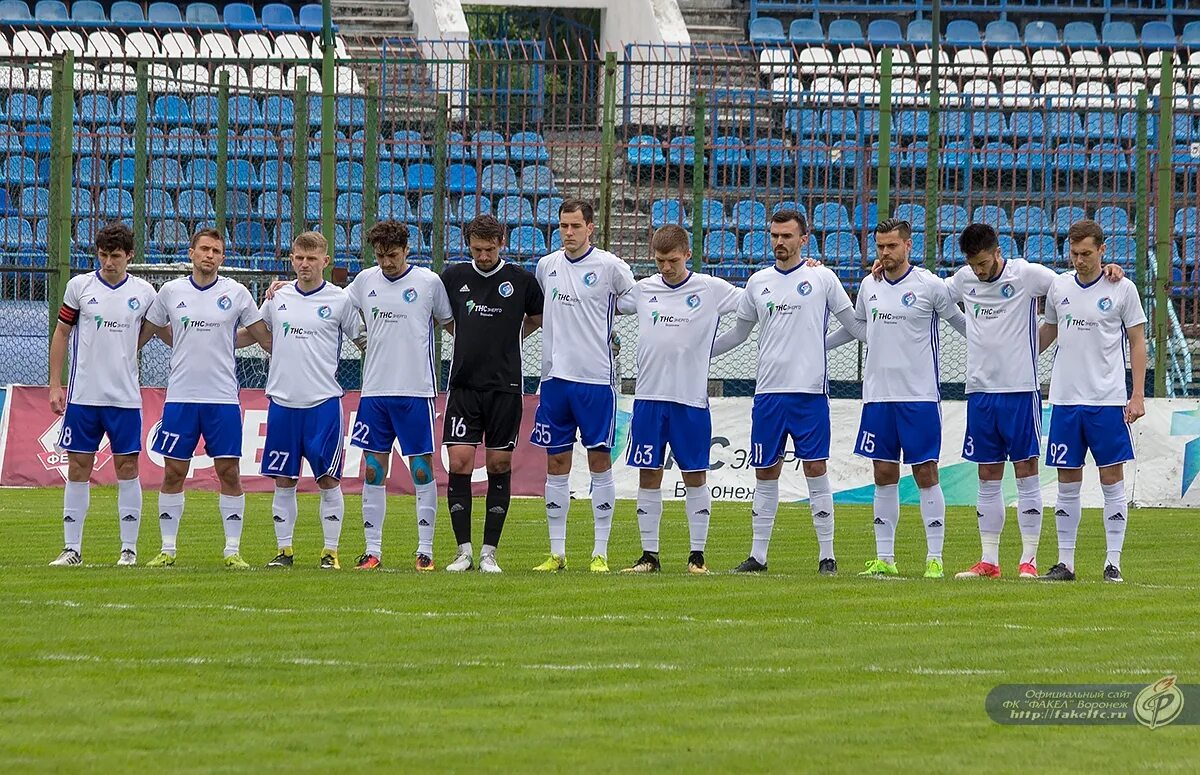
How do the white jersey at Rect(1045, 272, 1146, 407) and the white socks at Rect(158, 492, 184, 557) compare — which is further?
the white socks at Rect(158, 492, 184, 557)

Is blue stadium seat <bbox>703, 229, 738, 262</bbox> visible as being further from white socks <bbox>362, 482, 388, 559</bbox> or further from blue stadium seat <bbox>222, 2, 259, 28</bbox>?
blue stadium seat <bbox>222, 2, 259, 28</bbox>

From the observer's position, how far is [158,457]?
19906mm

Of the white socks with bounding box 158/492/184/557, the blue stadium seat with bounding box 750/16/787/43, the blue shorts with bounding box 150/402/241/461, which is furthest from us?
the blue stadium seat with bounding box 750/16/787/43

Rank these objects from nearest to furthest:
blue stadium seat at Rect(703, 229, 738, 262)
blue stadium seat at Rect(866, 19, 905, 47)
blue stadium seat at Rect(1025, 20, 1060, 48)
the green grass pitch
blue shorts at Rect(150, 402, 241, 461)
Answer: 1. the green grass pitch
2. blue shorts at Rect(150, 402, 241, 461)
3. blue stadium seat at Rect(703, 229, 738, 262)
4. blue stadium seat at Rect(1025, 20, 1060, 48)
5. blue stadium seat at Rect(866, 19, 905, 47)

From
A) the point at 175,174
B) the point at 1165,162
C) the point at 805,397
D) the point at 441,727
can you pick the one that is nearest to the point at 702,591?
the point at 805,397

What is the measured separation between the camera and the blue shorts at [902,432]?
1141 cm

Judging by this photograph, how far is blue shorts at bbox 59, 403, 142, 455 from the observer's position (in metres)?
11.4

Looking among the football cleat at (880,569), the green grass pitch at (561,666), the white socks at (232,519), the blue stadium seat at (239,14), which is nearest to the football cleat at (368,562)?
the green grass pitch at (561,666)

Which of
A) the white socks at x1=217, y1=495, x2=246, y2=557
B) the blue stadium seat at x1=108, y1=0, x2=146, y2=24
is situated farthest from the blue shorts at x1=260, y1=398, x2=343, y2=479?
the blue stadium seat at x1=108, y1=0, x2=146, y2=24

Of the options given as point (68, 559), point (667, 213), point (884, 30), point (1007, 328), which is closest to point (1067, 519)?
point (1007, 328)

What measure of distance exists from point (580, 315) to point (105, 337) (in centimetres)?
308

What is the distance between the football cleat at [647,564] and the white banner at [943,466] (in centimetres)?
777

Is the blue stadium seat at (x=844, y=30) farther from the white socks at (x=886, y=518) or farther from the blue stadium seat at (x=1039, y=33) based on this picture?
the white socks at (x=886, y=518)

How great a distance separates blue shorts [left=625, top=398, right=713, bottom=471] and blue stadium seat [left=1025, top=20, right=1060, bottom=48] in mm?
21063
